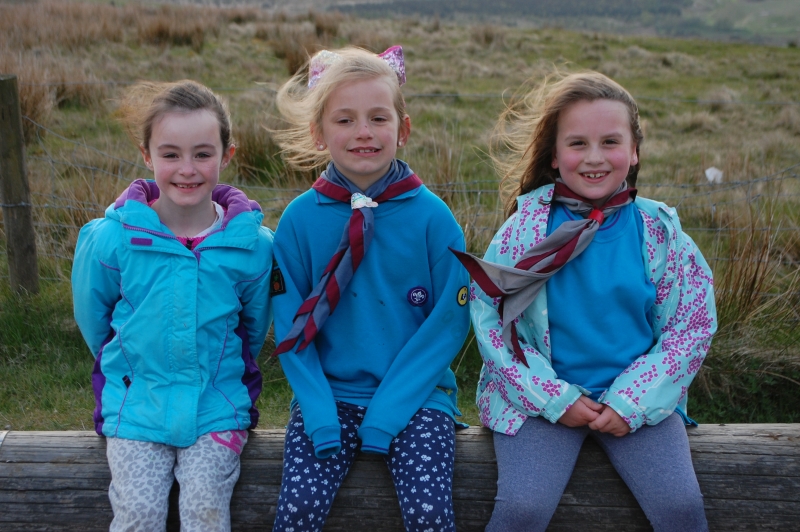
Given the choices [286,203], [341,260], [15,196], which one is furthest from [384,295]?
[286,203]

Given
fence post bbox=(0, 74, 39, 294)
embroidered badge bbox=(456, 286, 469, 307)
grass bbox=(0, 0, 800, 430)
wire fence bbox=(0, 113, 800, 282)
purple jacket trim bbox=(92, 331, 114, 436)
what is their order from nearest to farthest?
purple jacket trim bbox=(92, 331, 114, 436) < embroidered badge bbox=(456, 286, 469, 307) < grass bbox=(0, 0, 800, 430) < fence post bbox=(0, 74, 39, 294) < wire fence bbox=(0, 113, 800, 282)

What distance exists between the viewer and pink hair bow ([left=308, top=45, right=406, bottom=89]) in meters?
2.46

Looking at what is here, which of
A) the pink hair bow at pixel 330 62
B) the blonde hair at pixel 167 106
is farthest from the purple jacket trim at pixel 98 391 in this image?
the pink hair bow at pixel 330 62

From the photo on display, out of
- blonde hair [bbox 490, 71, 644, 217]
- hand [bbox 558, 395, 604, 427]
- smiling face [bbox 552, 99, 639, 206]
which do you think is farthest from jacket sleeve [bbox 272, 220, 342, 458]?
smiling face [bbox 552, 99, 639, 206]

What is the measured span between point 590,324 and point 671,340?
0.81ft

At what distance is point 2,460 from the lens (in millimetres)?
2336

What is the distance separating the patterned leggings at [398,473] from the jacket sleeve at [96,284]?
0.68 metres

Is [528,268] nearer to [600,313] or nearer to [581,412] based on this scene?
[600,313]

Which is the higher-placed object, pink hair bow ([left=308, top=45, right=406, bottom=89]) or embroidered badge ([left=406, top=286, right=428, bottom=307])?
pink hair bow ([left=308, top=45, right=406, bottom=89])

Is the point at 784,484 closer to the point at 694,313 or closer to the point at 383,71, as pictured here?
the point at 694,313

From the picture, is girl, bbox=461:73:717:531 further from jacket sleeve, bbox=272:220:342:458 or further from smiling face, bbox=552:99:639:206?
jacket sleeve, bbox=272:220:342:458

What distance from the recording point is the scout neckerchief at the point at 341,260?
2303 mm

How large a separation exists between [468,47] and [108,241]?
47.5 feet

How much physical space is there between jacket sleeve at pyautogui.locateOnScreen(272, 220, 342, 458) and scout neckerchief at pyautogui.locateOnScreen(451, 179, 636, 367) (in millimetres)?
539
